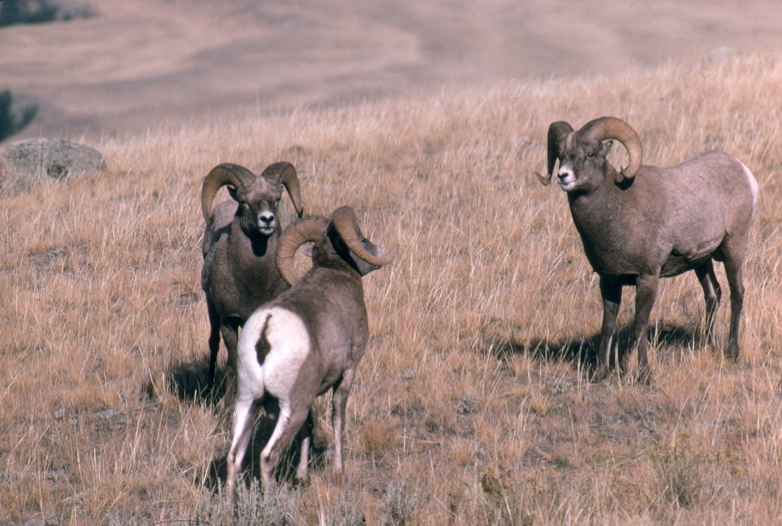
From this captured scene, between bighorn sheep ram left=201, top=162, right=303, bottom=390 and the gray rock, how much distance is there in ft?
27.6

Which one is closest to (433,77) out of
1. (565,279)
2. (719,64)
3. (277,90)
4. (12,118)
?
(277,90)

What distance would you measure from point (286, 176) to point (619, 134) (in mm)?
2702

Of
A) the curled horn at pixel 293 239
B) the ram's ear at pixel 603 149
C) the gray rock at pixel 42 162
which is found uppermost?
the ram's ear at pixel 603 149

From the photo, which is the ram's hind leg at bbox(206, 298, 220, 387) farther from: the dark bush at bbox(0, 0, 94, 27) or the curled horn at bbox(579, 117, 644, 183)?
the dark bush at bbox(0, 0, 94, 27)

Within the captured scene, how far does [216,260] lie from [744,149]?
29.5ft

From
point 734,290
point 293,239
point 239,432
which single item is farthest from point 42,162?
point 734,290

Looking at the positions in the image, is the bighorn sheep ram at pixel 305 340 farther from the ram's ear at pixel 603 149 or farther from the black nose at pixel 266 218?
the ram's ear at pixel 603 149

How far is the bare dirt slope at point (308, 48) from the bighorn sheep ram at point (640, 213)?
3157 centimetres

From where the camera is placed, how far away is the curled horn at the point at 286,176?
20.7ft

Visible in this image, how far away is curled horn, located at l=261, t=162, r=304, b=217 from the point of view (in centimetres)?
631

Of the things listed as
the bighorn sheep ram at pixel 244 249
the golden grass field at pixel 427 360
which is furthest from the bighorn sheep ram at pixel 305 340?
the bighorn sheep ram at pixel 244 249

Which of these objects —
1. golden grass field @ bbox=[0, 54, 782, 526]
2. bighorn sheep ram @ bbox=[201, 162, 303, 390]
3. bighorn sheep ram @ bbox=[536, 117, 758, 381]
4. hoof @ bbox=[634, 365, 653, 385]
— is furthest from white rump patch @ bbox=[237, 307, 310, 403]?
hoof @ bbox=[634, 365, 653, 385]

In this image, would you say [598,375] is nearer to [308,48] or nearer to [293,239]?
[293,239]

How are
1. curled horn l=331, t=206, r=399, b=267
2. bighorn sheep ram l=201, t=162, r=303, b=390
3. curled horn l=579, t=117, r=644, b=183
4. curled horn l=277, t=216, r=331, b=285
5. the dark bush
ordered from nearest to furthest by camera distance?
curled horn l=331, t=206, r=399, b=267 < curled horn l=277, t=216, r=331, b=285 < bighorn sheep ram l=201, t=162, r=303, b=390 < curled horn l=579, t=117, r=644, b=183 < the dark bush
